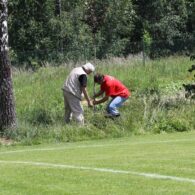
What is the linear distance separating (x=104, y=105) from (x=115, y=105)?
2671 millimetres

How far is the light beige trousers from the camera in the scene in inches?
732

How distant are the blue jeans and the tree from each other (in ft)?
8.57

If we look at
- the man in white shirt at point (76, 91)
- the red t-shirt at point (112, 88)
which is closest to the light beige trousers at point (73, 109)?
the man in white shirt at point (76, 91)

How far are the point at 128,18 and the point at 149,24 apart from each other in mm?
2823

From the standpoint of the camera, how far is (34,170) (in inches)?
409

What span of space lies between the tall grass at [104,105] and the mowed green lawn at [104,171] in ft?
11.5

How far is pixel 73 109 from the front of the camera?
18.7m

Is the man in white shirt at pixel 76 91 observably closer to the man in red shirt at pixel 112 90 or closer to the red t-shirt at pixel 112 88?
the man in red shirt at pixel 112 90

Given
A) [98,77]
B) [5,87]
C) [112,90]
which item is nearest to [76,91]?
[98,77]

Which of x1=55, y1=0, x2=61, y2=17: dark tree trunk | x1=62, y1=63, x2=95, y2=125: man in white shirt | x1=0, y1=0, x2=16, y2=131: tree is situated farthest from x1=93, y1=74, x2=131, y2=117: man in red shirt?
x1=55, y1=0, x2=61, y2=17: dark tree trunk

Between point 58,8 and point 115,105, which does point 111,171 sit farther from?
point 58,8

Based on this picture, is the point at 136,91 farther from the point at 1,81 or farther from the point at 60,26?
the point at 60,26

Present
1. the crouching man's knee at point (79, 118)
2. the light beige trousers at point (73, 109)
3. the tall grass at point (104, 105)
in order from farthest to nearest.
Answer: the light beige trousers at point (73, 109), the crouching man's knee at point (79, 118), the tall grass at point (104, 105)

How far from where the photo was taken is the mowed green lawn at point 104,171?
853 cm
